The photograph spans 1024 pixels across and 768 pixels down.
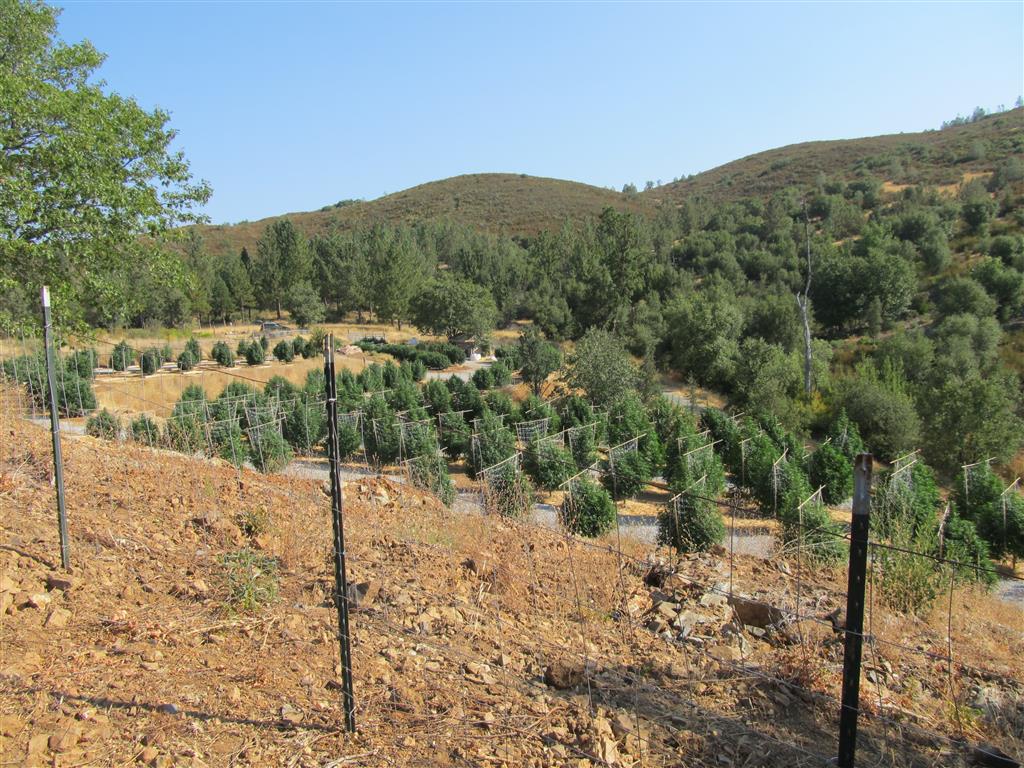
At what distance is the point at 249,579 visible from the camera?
14.6 ft

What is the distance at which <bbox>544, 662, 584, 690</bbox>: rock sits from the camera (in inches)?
Answer: 149

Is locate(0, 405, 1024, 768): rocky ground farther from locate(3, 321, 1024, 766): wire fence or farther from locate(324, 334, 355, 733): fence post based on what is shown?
locate(324, 334, 355, 733): fence post

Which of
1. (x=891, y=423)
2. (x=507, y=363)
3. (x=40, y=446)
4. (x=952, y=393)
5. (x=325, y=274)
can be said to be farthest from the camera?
(x=325, y=274)

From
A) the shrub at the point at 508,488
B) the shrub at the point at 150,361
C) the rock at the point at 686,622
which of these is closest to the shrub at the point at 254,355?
the shrub at the point at 150,361

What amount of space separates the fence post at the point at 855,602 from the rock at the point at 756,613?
2420 millimetres

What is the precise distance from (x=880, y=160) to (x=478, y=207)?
176 feet

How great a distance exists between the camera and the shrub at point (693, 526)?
10.8 meters

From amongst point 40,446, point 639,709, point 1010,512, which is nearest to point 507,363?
point 1010,512

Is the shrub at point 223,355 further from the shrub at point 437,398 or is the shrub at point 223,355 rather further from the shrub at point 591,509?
the shrub at point 591,509

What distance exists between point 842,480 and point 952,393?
6134 mm

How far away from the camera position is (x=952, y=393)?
1866 centimetres

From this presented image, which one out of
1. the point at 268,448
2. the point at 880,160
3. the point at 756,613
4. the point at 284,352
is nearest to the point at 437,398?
the point at 268,448

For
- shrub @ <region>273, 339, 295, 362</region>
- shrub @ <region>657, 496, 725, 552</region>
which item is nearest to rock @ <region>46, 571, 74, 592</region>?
shrub @ <region>657, 496, 725, 552</region>

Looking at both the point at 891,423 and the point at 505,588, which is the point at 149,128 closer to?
the point at 505,588
